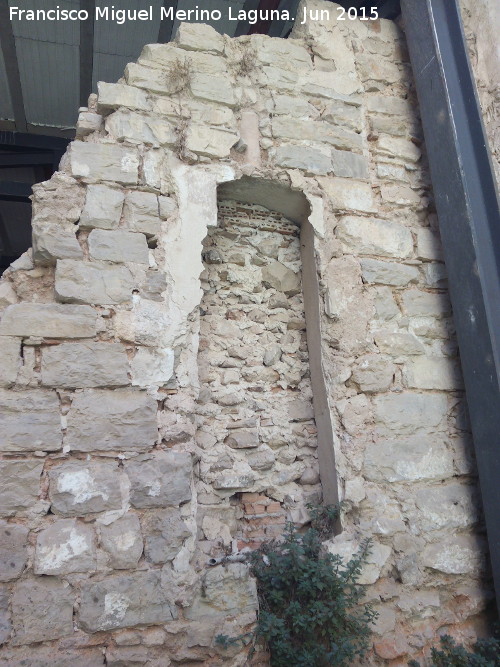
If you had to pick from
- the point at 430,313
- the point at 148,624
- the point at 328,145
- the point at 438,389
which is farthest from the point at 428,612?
the point at 328,145

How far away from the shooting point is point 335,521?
8.14ft

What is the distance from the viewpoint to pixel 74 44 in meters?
4.02

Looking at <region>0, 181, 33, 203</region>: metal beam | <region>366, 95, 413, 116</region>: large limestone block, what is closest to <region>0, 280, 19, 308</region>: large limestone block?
<region>366, 95, 413, 116</region>: large limestone block

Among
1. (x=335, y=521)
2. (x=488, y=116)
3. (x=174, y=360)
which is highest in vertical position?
(x=488, y=116)

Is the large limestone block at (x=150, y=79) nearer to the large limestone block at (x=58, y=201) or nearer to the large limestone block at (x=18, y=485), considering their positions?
the large limestone block at (x=58, y=201)

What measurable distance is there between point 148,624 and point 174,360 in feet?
3.58

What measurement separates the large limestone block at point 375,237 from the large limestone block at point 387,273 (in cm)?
7

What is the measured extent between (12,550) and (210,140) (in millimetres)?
2166

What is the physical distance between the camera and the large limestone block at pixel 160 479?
7.07 ft

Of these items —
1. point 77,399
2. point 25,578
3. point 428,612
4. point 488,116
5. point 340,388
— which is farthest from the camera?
point 488,116

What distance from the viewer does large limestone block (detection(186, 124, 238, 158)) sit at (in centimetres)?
271

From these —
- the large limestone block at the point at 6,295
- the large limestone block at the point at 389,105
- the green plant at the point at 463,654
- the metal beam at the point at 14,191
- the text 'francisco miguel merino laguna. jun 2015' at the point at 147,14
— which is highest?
the text 'francisco miguel merino laguna. jun 2015' at the point at 147,14

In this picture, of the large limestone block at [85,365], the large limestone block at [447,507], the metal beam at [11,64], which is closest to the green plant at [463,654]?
the large limestone block at [447,507]

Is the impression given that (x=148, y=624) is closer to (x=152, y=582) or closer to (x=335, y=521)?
(x=152, y=582)
